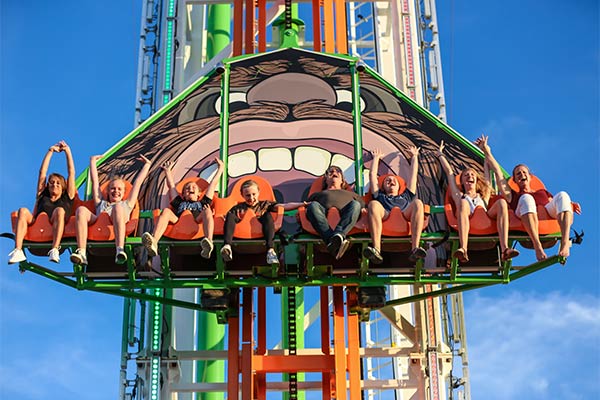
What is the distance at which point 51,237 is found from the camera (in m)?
13.4

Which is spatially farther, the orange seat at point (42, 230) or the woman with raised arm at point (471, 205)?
the orange seat at point (42, 230)

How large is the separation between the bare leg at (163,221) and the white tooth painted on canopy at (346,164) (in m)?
3.08

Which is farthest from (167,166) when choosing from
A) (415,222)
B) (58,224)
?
(415,222)

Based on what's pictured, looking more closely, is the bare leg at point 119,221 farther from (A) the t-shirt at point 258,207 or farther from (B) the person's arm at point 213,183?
(A) the t-shirt at point 258,207

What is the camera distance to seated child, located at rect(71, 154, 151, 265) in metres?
13.0

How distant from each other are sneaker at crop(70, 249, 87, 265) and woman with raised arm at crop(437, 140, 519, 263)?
415 centimetres

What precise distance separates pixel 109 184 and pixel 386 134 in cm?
387

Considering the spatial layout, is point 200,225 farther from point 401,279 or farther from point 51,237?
point 401,279

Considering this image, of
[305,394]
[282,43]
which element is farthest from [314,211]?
[305,394]

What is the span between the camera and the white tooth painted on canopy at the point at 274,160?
1565 cm

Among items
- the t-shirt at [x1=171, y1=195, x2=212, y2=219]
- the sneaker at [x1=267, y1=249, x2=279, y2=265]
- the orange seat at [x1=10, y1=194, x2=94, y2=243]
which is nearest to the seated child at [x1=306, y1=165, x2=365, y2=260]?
the sneaker at [x1=267, y1=249, x2=279, y2=265]

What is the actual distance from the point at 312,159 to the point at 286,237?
2.58 metres

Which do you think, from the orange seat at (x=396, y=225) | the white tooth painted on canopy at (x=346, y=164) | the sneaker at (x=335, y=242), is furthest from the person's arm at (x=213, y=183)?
the orange seat at (x=396, y=225)

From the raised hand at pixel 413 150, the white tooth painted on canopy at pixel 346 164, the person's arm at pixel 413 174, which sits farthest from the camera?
the white tooth painted on canopy at pixel 346 164
